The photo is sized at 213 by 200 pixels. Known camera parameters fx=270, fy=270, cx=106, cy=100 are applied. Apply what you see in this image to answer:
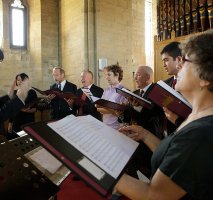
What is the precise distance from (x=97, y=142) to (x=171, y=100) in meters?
0.90

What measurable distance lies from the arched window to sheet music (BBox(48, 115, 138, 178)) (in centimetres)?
748

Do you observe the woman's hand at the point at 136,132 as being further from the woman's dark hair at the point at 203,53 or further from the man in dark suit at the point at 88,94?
the man in dark suit at the point at 88,94

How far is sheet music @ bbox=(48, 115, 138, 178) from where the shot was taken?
0.91 metres

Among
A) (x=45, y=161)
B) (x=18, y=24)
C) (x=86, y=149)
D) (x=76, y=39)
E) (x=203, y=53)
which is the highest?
(x=18, y=24)

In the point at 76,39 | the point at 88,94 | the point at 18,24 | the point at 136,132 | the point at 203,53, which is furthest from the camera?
the point at 18,24

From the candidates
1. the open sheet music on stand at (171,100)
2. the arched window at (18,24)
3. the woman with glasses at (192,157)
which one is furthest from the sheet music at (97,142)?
the arched window at (18,24)

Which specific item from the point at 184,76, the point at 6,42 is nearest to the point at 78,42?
the point at 6,42

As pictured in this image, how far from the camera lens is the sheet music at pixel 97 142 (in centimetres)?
91

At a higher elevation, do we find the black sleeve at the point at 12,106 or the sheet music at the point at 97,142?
the black sleeve at the point at 12,106

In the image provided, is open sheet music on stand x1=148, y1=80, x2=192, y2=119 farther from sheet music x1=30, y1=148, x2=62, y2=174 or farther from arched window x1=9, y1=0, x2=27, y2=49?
arched window x1=9, y1=0, x2=27, y2=49

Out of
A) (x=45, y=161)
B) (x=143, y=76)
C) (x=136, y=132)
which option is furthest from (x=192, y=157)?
(x=143, y=76)

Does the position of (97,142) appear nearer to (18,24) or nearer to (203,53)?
(203,53)

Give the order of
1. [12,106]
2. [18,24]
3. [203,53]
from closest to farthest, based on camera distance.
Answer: [203,53], [12,106], [18,24]

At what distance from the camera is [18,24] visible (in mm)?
8141
